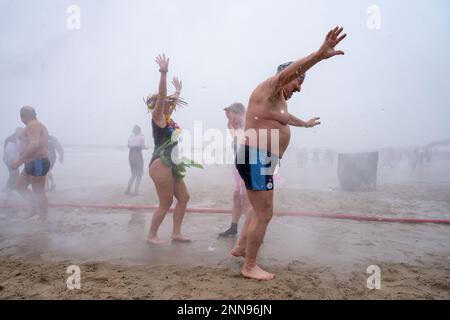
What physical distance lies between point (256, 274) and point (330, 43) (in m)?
2.05

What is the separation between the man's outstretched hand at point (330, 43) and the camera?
2291 millimetres

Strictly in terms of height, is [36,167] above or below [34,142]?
below

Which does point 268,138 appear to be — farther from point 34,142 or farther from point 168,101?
point 34,142

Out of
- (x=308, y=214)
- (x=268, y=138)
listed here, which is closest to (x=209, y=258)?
(x=268, y=138)

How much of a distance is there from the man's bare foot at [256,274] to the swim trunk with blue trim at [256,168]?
0.75 meters

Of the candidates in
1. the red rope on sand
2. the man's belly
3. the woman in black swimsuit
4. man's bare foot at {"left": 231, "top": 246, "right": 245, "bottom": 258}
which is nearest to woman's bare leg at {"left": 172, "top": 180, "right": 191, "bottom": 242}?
the woman in black swimsuit

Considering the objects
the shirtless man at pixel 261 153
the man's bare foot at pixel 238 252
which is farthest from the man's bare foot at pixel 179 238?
the shirtless man at pixel 261 153

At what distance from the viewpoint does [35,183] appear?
5109 millimetres

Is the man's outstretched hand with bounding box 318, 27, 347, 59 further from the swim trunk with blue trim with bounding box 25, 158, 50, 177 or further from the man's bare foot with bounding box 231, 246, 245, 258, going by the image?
the swim trunk with blue trim with bounding box 25, 158, 50, 177

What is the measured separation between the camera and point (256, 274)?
2781mm

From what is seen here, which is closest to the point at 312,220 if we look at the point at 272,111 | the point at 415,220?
the point at 415,220

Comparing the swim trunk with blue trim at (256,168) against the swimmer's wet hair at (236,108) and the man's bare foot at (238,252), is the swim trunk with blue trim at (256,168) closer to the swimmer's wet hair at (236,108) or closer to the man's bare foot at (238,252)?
the man's bare foot at (238,252)
